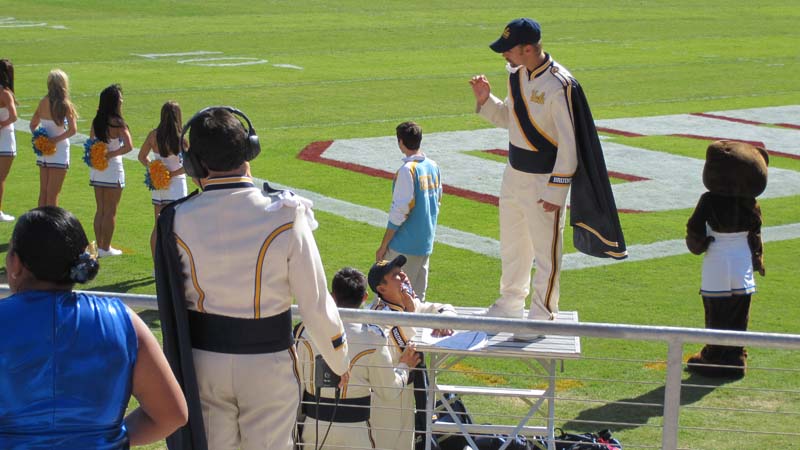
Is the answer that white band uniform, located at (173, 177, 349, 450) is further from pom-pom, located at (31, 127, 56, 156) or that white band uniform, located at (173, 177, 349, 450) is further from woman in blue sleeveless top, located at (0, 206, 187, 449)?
pom-pom, located at (31, 127, 56, 156)

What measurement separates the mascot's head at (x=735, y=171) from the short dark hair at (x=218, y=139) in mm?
5240

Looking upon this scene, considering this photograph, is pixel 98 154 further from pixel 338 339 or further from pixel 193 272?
pixel 338 339

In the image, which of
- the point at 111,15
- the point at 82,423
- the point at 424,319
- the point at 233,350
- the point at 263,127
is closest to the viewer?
the point at 82,423

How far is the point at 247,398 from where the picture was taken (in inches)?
182

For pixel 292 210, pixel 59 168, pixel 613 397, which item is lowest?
pixel 613 397

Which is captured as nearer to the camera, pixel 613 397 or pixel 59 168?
pixel 613 397

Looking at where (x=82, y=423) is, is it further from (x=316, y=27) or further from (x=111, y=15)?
(x=111, y=15)

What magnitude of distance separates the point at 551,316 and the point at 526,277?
37 cm

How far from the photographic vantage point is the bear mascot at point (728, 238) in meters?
8.93

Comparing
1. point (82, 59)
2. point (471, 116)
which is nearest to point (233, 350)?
point (471, 116)

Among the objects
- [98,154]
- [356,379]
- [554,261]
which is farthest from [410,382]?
[98,154]

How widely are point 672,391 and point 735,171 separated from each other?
4207mm

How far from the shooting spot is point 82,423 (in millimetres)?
3727

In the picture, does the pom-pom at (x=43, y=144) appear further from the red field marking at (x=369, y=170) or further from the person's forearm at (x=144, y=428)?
the person's forearm at (x=144, y=428)
